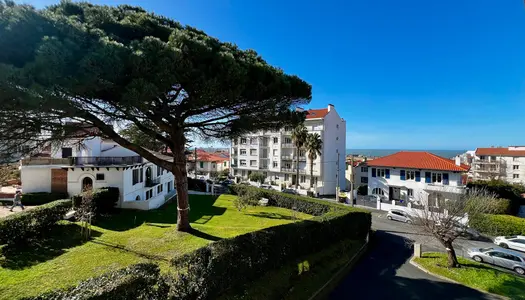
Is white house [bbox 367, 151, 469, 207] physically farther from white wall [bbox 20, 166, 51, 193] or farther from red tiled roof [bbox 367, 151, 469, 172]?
white wall [bbox 20, 166, 51, 193]

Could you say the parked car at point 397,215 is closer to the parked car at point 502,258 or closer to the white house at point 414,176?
the white house at point 414,176

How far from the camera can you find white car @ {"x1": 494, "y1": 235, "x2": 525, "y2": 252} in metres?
20.2

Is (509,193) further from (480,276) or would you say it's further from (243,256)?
(243,256)

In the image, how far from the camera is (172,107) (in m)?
12.1

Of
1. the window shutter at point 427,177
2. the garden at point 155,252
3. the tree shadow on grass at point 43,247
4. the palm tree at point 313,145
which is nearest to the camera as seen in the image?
the garden at point 155,252

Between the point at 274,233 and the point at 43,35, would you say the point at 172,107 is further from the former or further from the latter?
the point at 274,233

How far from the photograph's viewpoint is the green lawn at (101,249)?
9.54 meters

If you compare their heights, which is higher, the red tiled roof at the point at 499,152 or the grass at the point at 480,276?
the red tiled roof at the point at 499,152

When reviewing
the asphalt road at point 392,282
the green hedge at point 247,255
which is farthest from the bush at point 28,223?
the asphalt road at point 392,282

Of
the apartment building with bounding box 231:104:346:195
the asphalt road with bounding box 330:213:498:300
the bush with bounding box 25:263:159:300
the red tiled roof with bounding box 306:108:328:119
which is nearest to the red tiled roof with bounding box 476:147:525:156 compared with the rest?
the apartment building with bounding box 231:104:346:195

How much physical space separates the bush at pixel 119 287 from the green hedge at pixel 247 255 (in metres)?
0.73

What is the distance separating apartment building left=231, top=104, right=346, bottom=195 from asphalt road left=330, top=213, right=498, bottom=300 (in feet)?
83.5

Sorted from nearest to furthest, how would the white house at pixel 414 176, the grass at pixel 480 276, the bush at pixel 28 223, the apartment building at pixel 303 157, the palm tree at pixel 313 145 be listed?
the bush at pixel 28 223, the grass at pixel 480 276, the white house at pixel 414 176, the palm tree at pixel 313 145, the apartment building at pixel 303 157

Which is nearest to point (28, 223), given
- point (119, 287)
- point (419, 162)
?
point (119, 287)
